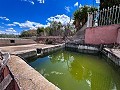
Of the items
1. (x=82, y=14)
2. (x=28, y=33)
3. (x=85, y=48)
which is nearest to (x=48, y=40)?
(x=82, y=14)

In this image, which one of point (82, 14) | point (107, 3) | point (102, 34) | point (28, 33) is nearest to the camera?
point (102, 34)

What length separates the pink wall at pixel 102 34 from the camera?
413 inches

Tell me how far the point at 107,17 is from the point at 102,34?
152 cm

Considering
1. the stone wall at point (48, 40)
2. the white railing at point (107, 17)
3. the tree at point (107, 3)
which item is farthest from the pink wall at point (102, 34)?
the stone wall at point (48, 40)

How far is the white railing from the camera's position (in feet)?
36.4

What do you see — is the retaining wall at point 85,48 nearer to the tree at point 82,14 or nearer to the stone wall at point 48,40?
the stone wall at point 48,40

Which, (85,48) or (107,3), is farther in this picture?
(107,3)

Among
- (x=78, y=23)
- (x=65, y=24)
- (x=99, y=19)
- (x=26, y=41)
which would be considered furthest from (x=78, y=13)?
(x=65, y=24)

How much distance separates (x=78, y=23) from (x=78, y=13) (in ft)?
5.11

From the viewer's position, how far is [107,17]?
1169cm

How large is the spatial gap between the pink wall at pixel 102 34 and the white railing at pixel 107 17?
82cm

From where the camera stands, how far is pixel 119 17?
11.1m

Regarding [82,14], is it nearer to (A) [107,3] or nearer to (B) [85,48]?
(A) [107,3]

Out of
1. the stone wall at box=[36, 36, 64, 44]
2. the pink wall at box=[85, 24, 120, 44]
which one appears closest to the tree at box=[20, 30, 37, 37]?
the stone wall at box=[36, 36, 64, 44]
